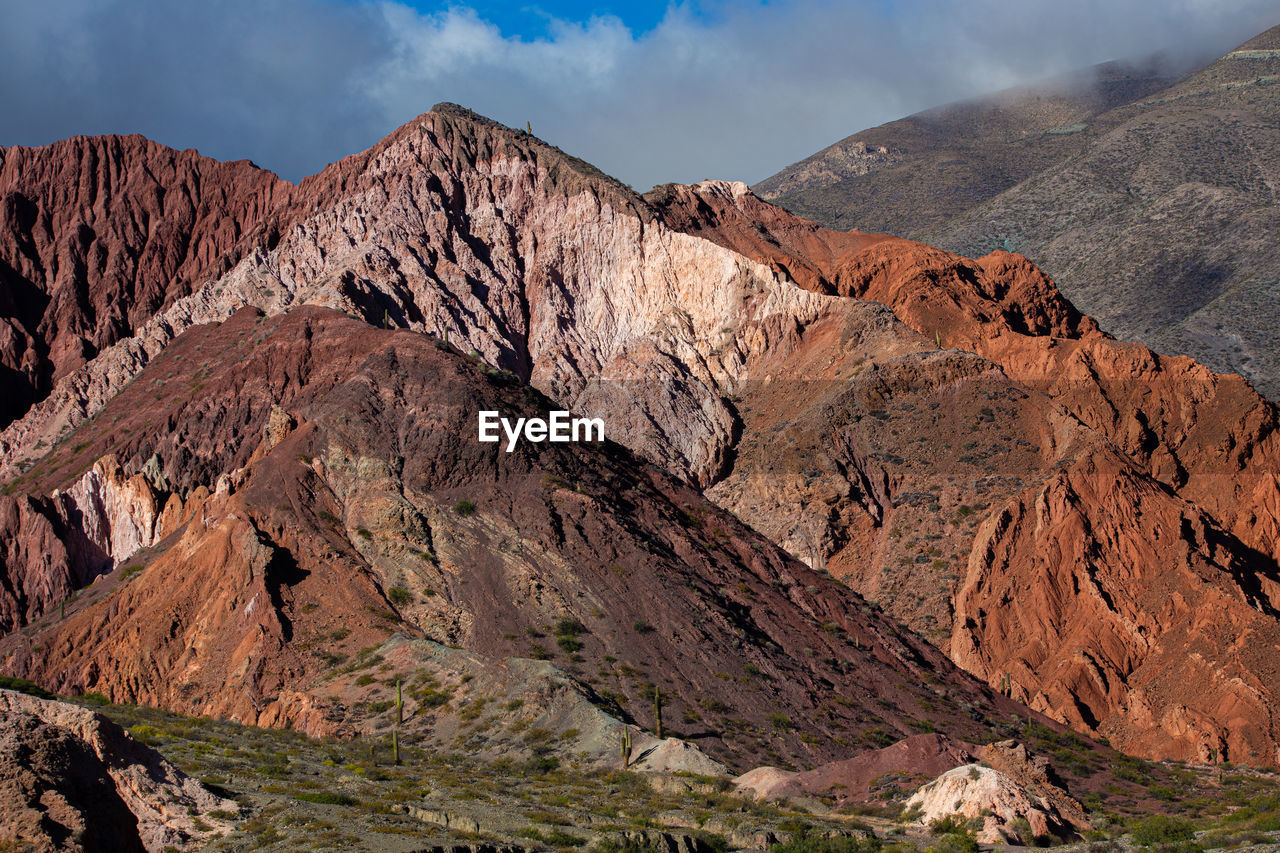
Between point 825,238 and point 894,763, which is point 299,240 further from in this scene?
point 894,763

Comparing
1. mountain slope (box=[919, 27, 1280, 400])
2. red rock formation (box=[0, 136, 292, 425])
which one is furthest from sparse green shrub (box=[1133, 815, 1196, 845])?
mountain slope (box=[919, 27, 1280, 400])

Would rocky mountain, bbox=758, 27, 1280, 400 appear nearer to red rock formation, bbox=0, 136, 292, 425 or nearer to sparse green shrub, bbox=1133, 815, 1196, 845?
red rock formation, bbox=0, 136, 292, 425

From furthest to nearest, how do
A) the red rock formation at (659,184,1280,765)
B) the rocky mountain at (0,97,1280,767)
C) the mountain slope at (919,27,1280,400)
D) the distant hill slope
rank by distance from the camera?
the distant hill slope
the mountain slope at (919,27,1280,400)
the red rock formation at (659,184,1280,765)
the rocky mountain at (0,97,1280,767)

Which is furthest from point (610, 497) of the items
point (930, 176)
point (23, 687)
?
point (930, 176)

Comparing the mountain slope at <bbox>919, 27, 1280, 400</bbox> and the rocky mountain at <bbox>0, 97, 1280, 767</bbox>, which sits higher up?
the mountain slope at <bbox>919, 27, 1280, 400</bbox>

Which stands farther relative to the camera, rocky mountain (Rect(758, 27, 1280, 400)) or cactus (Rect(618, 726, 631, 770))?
rocky mountain (Rect(758, 27, 1280, 400))

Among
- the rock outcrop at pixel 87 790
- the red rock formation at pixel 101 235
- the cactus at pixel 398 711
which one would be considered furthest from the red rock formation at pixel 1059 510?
the red rock formation at pixel 101 235
